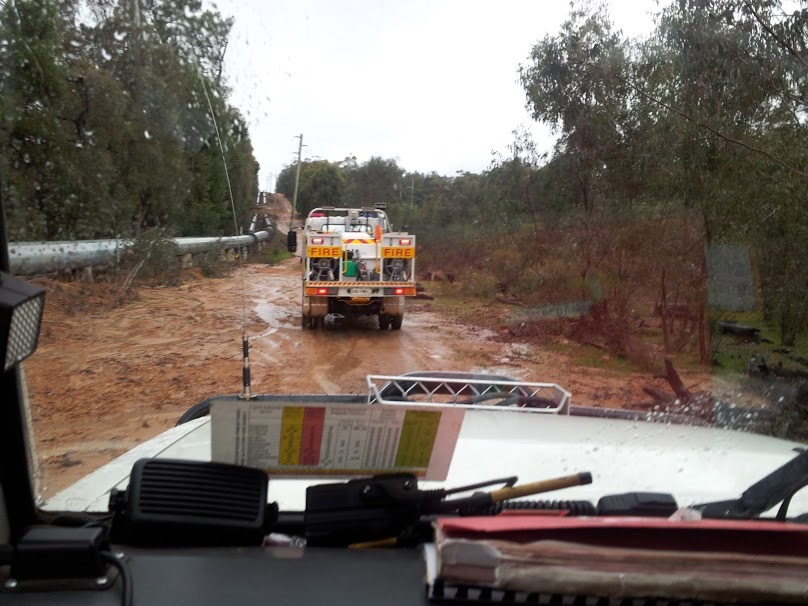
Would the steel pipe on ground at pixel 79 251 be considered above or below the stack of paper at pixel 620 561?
above

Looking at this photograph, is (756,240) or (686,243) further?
(686,243)

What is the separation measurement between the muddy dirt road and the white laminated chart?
1055mm

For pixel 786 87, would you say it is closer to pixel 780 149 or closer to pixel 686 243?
pixel 780 149

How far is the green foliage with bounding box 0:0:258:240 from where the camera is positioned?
3.00 meters

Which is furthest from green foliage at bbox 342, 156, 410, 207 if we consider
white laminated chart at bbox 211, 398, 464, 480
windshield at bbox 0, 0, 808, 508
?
white laminated chart at bbox 211, 398, 464, 480

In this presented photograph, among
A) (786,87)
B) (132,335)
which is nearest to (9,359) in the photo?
(786,87)

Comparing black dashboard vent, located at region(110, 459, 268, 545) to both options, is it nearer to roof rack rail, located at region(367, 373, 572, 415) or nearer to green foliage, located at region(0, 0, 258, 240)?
green foliage, located at region(0, 0, 258, 240)

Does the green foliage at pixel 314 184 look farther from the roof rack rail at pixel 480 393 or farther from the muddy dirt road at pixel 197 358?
the roof rack rail at pixel 480 393

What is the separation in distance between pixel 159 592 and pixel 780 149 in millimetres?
3740

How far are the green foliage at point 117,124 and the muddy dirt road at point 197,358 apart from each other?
0.47 metres

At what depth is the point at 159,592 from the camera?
1907mm

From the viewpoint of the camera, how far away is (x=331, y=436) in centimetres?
237

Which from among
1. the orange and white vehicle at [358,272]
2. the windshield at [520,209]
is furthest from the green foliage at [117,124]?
the orange and white vehicle at [358,272]

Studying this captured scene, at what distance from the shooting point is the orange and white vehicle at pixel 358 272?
1062cm
